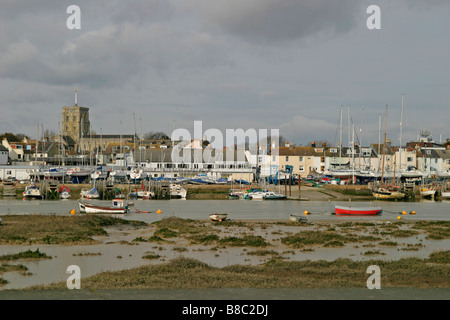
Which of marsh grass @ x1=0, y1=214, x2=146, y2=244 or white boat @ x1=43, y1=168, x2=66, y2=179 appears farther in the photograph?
white boat @ x1=43, y1=168, x2=66, y2=179

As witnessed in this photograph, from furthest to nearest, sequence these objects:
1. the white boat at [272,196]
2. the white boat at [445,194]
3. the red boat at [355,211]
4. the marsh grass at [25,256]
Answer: the white boat at [445,194], the white boat at [272,196], the red boat at [355,211], the marsh grass at [25,256]

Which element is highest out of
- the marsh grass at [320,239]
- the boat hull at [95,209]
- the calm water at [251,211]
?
the boat hull at [95,209]

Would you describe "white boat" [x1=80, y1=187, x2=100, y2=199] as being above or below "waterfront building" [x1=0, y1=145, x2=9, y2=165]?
below

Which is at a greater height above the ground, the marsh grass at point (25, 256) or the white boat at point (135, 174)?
the white boat at point (135, 174)

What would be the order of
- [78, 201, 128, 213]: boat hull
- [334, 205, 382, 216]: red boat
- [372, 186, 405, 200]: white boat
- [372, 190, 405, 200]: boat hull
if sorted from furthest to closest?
[372, 186, 405, 200]: white boat
[372, 190, 405, 200]: boat hull
[334, 205, 382, 216]: red boat
[78, 201, 128, 213]: boat hull

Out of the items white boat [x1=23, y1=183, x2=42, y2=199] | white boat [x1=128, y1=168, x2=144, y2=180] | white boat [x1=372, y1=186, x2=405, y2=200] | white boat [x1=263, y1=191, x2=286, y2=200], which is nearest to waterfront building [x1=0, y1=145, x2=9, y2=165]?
white boat [x1=128, y1=168, x2=144, y2=180]

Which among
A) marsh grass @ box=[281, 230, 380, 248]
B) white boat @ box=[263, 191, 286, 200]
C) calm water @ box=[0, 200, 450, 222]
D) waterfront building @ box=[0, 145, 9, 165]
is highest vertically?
waterfront building @ box=[0, 145, 9, 165]

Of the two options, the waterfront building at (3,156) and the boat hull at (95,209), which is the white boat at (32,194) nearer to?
the boat hull at (95,209)

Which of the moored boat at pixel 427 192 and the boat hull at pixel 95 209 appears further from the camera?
the moored boat at pixel 427 192

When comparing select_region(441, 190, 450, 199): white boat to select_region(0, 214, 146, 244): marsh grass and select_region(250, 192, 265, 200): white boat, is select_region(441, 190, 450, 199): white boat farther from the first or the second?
select_region(0, 214, 146, 244): marsh grass

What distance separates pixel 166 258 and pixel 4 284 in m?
10.1

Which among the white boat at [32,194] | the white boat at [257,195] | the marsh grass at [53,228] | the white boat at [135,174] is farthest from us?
the white boat at [135,174]

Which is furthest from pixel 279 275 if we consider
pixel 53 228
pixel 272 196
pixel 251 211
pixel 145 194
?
pixel 145 194

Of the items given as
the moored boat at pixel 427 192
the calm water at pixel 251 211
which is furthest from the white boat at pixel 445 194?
the calm water at pixel 251 211
